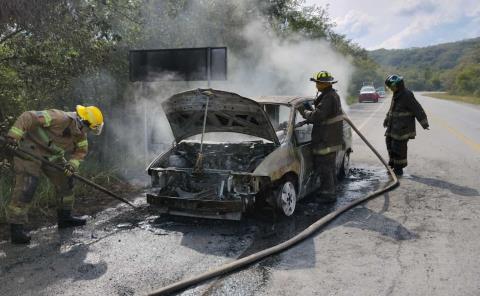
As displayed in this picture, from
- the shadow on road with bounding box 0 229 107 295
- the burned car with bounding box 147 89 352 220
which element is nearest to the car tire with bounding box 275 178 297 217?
the burned car with bounding box 147 89 352 220

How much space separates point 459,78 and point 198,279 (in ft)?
274

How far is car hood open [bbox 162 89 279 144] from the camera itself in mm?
A: 5425

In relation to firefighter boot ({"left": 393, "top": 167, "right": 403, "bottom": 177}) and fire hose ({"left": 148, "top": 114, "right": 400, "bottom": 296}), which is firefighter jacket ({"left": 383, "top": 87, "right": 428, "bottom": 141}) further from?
fire hose ({"left": 148, "top": 114, "right": 400, "bottom": 296})

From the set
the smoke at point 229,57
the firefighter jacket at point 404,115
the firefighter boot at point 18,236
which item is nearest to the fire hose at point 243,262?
the firefighter boot at point 18,236

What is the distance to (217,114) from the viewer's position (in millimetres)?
5812

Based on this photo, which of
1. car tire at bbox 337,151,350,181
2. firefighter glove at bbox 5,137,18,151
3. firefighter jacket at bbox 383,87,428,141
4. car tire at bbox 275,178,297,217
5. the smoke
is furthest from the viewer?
the smoke

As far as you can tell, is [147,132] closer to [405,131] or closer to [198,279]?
[405,131]

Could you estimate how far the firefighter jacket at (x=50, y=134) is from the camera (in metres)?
4.72

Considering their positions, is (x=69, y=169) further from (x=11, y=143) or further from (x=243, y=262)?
(x=243, y=262)

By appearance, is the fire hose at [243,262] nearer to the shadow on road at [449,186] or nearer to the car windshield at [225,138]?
the car windshield at [225,138]

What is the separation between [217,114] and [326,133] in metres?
1.56

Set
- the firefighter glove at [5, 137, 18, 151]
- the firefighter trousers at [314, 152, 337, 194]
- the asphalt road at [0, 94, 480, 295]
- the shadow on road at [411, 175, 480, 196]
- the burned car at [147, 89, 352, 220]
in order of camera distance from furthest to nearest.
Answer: the shadow on road at [411, 175, 480, 196] < the firefighter trousers at [314, 152, 337, 194] < the burned car at [147, 89, 352, 220] < the firefighter glove at [5, 137, 18, 151] < the asphalt road at [0, 94, 480, 295]

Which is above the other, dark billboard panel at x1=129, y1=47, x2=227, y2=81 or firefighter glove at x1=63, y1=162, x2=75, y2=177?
dark billboard panel at x1=129, y1=47, x2=227, y2=81

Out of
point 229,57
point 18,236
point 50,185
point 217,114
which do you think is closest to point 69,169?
point 18,236
